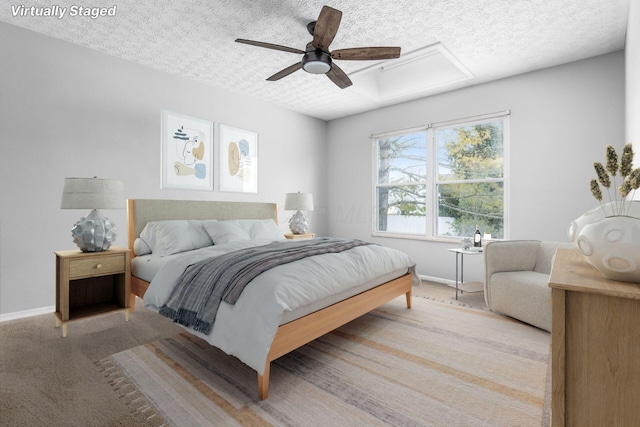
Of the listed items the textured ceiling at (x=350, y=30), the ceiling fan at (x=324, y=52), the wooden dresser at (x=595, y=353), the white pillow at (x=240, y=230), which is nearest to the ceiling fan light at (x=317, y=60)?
the ceiling fan at (x=324, y=52)

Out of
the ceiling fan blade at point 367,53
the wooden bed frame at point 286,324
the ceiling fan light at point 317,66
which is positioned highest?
the ceiling fan blade at point 367,53

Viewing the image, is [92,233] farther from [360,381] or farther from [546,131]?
[546,131]

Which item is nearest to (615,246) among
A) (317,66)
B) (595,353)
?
(595,353)

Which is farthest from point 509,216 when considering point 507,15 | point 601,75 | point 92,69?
point 92,69

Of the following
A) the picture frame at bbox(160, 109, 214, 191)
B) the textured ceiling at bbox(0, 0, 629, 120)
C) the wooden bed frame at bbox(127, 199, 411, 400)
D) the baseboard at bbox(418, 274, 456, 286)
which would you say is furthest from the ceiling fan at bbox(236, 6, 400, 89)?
the baseboard at bbox(418, 274, 456, 286)

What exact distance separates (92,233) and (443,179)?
4339 millimetres

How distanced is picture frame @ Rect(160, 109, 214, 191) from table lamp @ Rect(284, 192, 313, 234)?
1.15 metres

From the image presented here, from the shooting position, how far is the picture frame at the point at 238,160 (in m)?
4.44

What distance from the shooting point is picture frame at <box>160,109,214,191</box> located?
153 inches

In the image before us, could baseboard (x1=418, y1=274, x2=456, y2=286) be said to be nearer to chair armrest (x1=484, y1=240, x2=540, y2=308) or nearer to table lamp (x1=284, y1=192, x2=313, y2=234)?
chair armrest (x1=484, y1=240, x2=540, y2=308)

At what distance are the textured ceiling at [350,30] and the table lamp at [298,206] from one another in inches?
68.9

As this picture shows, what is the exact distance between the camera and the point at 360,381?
6.36 feet

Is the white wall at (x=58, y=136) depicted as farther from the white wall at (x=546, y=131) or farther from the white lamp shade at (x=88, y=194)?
the white wall at (x=546, y=131)

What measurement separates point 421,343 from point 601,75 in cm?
350
